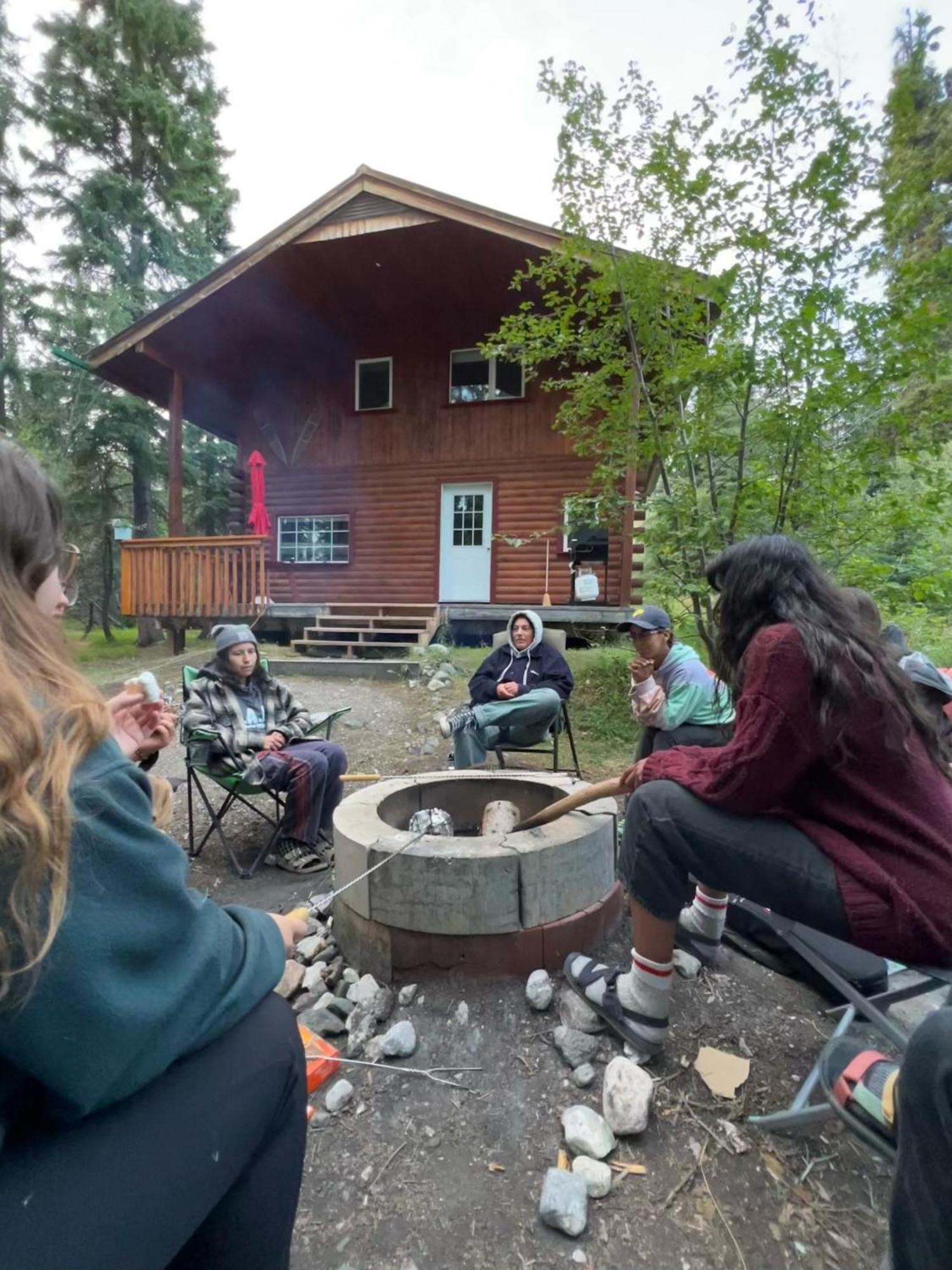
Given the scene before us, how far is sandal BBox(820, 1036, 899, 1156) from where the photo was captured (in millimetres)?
1322

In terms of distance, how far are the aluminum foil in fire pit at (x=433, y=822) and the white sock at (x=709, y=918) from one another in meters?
0.94

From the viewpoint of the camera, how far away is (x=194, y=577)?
8867mm

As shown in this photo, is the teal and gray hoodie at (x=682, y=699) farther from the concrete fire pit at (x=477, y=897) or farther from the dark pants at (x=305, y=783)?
the dark pants at (x=305, y=783)

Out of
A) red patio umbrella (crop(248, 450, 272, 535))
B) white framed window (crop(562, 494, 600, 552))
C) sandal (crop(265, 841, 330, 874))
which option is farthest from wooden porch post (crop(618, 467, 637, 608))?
sandal (crop(265, 841, 330, 874))

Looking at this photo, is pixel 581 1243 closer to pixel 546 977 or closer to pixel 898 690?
pixel 546 977

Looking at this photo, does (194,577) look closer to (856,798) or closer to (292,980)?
(292,980)

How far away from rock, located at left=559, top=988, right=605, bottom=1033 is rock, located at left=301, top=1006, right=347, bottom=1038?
67 cm

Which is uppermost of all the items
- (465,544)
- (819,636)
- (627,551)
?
(465,544)

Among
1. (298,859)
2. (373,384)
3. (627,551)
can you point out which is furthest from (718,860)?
(373,384)

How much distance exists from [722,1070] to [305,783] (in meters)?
2.14

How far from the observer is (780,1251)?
1246 mm

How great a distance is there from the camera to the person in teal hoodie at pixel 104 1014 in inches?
25.6

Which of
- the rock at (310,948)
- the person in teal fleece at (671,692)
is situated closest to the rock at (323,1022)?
the rock at (310,948)

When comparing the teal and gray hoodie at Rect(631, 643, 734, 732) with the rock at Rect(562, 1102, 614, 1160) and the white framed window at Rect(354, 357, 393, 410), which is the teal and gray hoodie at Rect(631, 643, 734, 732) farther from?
the white framed window at Rect(354, 357, 393, 410)
